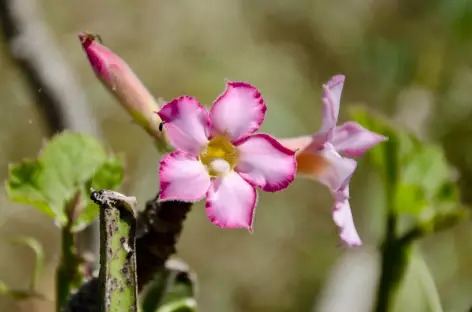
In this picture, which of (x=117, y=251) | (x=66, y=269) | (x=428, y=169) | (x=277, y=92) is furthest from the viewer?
(x=277, y=92)

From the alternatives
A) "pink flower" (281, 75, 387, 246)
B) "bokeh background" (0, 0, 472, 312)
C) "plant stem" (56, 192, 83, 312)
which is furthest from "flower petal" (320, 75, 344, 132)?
"bokeh background" (0, 0, 472, 312)

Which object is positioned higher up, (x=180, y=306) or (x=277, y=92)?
(x=277, y=92)

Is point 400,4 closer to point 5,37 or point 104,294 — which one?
point 5,37

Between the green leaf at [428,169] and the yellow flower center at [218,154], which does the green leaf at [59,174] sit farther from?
the green leaf at [428,169]

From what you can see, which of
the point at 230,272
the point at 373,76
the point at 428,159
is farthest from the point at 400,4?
the point at 428,159

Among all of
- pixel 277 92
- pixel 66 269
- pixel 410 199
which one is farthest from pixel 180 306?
pixel 277 92

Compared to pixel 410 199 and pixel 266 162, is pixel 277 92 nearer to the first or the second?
pixel 410 199
